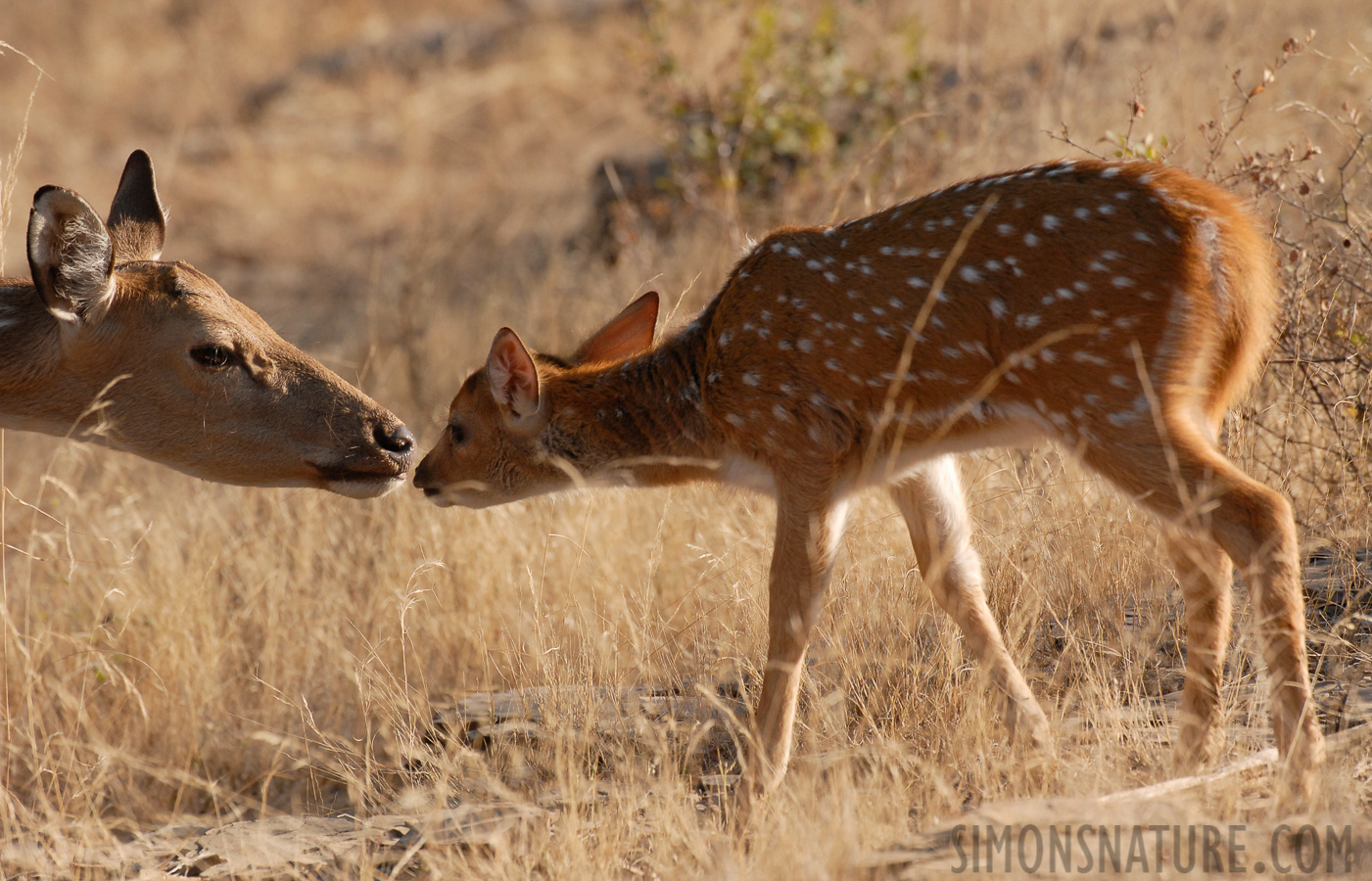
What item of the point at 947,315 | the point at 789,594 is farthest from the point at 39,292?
the point at 947,315

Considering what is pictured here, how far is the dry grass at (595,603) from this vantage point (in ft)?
14.8

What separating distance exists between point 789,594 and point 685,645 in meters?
1.21

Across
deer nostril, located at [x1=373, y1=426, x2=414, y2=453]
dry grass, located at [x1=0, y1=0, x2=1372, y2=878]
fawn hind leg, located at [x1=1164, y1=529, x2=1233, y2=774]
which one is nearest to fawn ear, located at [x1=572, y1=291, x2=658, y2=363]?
dry grass, located at [x1=0, y1=0, x2=1372, y2=878]

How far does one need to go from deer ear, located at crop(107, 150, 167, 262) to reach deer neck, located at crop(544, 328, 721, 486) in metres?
2.08

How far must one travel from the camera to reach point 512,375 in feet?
18.4

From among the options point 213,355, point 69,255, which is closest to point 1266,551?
point 213,355

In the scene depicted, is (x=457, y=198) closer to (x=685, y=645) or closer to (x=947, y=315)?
(x=685, y=645)

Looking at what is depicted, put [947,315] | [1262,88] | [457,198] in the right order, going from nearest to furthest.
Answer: [947,315], [1262,88], [457,198]

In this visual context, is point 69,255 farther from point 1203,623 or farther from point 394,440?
point 1203,623

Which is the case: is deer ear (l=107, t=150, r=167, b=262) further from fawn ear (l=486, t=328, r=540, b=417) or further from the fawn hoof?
the fawn hoof

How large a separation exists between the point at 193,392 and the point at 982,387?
10.7 ft

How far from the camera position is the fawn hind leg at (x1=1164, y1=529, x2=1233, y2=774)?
4.50 m

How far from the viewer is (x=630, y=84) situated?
17234 millimetres

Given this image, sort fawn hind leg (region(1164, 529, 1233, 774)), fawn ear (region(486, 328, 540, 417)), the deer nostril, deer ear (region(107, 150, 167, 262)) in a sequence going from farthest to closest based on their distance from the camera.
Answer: deer ear (region(107, 150, 167, 262))
the deer nostril
fawn ear (region(486, 328, 540, 417))
fawn hind leg (region(1164, 529, 1233, 774))
